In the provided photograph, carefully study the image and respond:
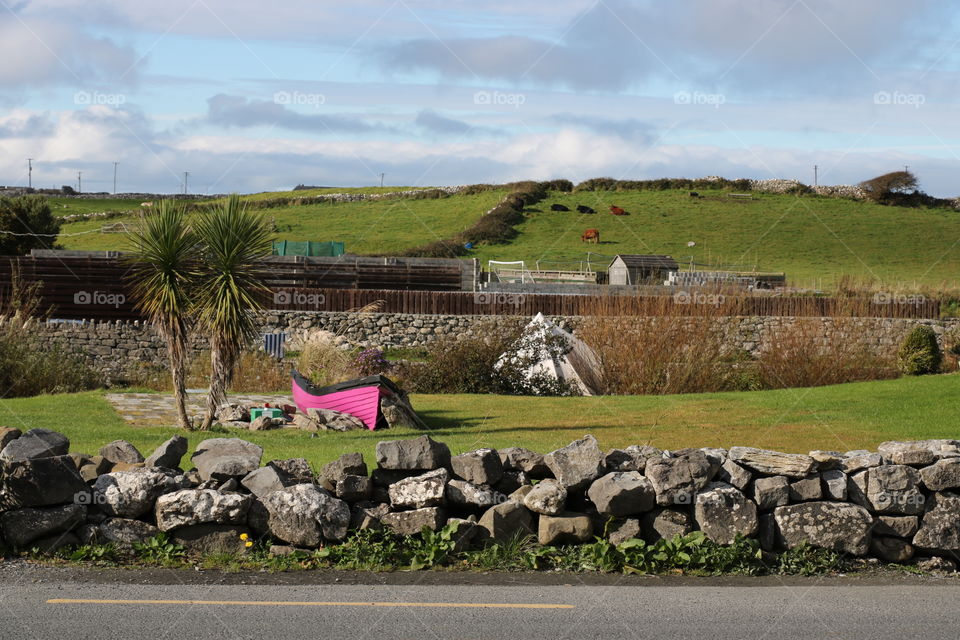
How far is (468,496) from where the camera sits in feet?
27.6

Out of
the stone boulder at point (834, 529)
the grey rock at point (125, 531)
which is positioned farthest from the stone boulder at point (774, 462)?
the grey rock at point (125, 531)

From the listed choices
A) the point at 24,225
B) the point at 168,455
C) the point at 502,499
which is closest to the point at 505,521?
the point at 502,499

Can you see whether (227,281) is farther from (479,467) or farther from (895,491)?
(895,491)

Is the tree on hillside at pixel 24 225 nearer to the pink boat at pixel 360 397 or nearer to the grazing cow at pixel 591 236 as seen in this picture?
the grazing cow at pixel 591 236

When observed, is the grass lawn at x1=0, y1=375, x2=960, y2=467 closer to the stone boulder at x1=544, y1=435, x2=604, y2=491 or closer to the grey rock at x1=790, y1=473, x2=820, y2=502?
the stone boulder at x1=544, y1=435, x2=604, y2=491

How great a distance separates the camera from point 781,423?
17266 mm

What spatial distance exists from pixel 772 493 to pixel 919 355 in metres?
22.2

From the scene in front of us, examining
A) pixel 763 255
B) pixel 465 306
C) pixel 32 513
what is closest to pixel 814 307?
pixel 465 306

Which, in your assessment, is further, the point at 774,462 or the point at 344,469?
the point at 344,469

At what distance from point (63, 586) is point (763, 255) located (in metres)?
62.1

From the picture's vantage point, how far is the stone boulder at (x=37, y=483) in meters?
7.87

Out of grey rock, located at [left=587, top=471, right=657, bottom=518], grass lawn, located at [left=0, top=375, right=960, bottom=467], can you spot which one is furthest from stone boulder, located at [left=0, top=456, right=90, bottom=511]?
grey rock, located at [left=587, top=471, right=657, bottom=518]

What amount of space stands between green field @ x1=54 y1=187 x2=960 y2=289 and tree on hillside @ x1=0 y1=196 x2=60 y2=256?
5068mm

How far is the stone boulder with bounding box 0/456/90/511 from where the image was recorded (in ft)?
25.8
